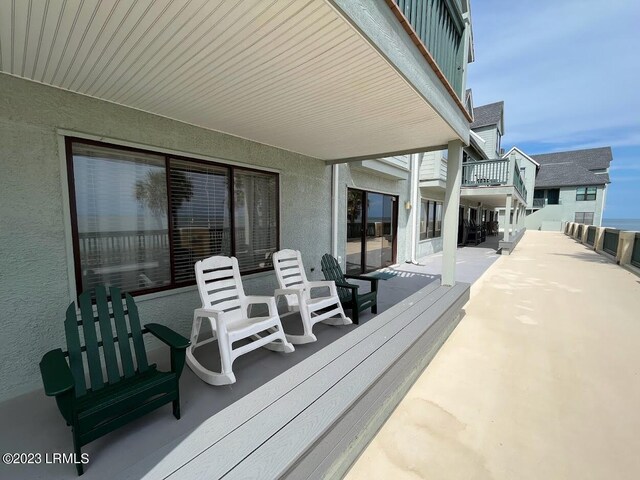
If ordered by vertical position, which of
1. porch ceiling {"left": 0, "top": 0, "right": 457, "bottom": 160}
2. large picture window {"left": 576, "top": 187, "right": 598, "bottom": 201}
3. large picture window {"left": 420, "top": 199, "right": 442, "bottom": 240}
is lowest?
large picture window {"left": 420, "top": 199, "right": 442, "bottom": 240}

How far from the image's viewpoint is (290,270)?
391 centimetres

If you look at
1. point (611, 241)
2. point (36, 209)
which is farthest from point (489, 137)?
point (36, 209)

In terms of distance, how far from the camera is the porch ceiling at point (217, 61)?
1.47 meters

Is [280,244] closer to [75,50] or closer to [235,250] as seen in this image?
[235,250]

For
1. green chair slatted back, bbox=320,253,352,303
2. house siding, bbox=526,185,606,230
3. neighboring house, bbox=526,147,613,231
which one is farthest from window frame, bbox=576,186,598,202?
green chair slatted back, bbox=320,253,352,303

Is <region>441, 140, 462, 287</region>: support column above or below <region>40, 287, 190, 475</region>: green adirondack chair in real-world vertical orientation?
above

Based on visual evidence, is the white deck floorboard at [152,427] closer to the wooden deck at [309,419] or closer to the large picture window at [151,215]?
the wooden deck at [309,419]

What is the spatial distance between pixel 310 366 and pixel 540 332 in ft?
12.4

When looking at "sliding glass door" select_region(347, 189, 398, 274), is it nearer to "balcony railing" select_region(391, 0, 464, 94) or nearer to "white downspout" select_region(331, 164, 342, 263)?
"white downspout" select_region(331, 164, 342, 263)

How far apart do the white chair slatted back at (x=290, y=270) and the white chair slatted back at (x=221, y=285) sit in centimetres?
64

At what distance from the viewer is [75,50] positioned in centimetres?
180

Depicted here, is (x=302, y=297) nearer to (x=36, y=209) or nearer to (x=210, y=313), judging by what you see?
(x=210, y=313)

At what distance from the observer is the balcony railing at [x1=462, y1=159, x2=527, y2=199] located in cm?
1077

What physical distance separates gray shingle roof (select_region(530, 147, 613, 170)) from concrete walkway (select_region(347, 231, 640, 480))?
3565 centimetres
